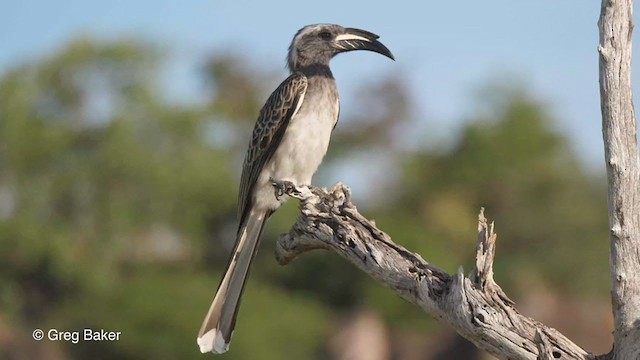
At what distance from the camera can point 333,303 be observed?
25.5 metres

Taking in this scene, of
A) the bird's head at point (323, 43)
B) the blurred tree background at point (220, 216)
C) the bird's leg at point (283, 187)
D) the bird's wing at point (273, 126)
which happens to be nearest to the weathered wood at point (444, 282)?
the bird's leg at point (283, 187)

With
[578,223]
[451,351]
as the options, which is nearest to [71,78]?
[451,351]

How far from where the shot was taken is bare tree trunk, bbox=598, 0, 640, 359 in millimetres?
4855

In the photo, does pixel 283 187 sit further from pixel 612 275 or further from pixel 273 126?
pixel 612 275

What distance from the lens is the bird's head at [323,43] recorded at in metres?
7.58

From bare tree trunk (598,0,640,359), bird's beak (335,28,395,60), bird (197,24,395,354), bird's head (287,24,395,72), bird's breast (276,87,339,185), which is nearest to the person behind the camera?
bare tree trunk (598,0,640,359)

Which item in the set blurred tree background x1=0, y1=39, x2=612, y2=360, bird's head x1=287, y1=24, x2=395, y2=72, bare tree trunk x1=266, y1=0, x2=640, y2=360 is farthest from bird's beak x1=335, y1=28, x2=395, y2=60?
blurred tree background x1=0, y1=39, x2=612, y2=360

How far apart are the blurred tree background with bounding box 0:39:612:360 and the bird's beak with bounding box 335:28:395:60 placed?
44.0ft

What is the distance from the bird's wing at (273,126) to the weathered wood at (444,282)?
48.1 inches

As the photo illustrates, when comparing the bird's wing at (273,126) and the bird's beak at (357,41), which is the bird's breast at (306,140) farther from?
the bird's beak at (357,41)

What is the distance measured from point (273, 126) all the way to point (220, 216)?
19.2 metres

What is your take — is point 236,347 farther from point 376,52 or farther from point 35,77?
point 376,52

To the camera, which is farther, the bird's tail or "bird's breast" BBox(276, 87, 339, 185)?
"bird's breast" BBox(276, 87, 339, 185)

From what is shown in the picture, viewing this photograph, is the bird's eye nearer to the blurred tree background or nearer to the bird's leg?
the bird's leg
